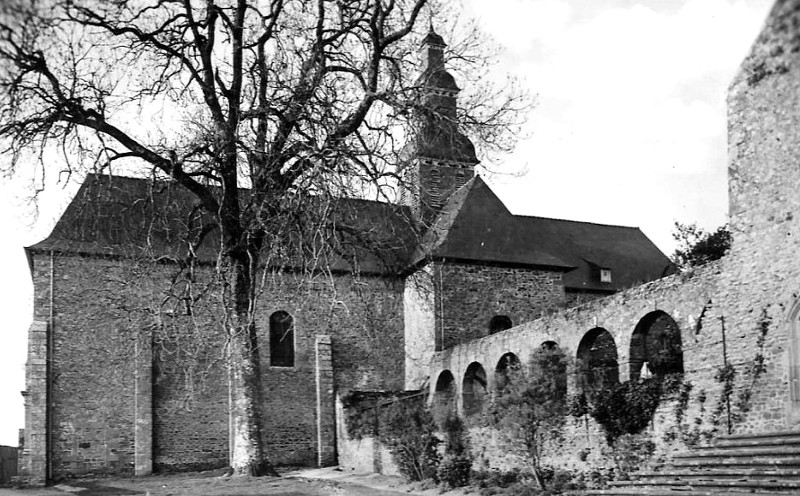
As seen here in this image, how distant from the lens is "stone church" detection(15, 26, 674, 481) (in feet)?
89.8

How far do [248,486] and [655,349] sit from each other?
12913 mm

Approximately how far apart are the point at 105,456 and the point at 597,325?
1662 cm

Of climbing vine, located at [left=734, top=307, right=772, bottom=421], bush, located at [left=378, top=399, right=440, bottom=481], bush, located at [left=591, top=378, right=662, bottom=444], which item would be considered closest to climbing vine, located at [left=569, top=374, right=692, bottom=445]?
bush, located at [left=591, top=378, right=662, bottom=444]

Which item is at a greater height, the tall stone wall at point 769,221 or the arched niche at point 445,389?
the tall stone wall at point 769,221

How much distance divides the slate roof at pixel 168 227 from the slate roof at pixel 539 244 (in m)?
1.83

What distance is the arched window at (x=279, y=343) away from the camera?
100 ft

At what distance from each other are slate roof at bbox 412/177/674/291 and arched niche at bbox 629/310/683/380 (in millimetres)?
5209

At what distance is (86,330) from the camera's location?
28297 mm

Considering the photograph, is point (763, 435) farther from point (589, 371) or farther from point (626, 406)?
point (589, 371)

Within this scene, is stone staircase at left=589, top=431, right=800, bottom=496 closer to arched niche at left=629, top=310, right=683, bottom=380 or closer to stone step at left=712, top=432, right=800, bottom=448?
stone step at left=712, top=432, right=800, bottom=448

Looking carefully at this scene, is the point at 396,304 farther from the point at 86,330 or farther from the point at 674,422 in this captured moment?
the point at 674,422

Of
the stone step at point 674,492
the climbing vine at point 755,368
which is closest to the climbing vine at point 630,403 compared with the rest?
the climbing vine at point 755,368

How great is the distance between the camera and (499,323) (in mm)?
29906

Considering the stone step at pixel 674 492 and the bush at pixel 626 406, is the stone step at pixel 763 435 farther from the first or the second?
the bush at pixel 626 406
